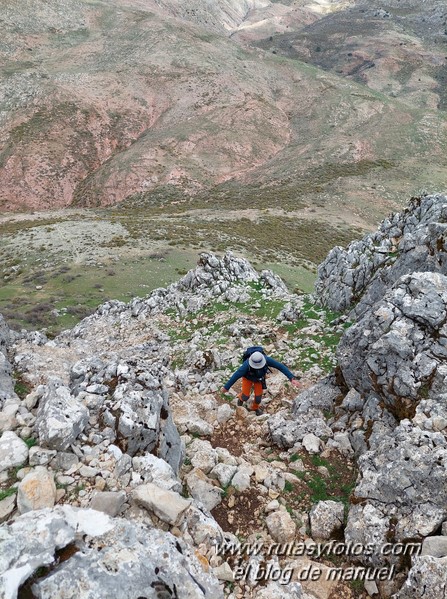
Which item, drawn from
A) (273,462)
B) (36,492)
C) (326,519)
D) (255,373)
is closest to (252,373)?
(255,373)

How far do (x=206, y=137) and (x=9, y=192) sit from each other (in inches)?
1897

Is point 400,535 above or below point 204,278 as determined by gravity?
above

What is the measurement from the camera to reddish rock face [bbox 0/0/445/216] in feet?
276

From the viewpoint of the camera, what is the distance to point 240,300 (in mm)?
21500

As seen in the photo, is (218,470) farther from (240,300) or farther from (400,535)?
(240,300)

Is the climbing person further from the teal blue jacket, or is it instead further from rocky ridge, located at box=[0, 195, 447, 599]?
rocky ridge, located at box=[0, 195, 447, 599]

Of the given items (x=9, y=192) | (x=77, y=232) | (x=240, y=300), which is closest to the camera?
(x=240, y=300)

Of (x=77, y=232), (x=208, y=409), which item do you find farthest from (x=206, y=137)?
(x=208, y=409)

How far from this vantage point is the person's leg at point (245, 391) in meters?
11.9

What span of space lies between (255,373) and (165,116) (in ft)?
347

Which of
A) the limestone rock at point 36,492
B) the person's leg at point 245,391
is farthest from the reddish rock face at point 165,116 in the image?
the limestone rock at point 36,492

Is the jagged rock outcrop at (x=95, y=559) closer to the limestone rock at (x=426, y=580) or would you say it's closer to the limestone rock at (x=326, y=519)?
the limestone rock at (x=326, y=519)

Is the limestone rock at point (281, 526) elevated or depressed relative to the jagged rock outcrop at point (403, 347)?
depressed

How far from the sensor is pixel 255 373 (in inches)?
452
